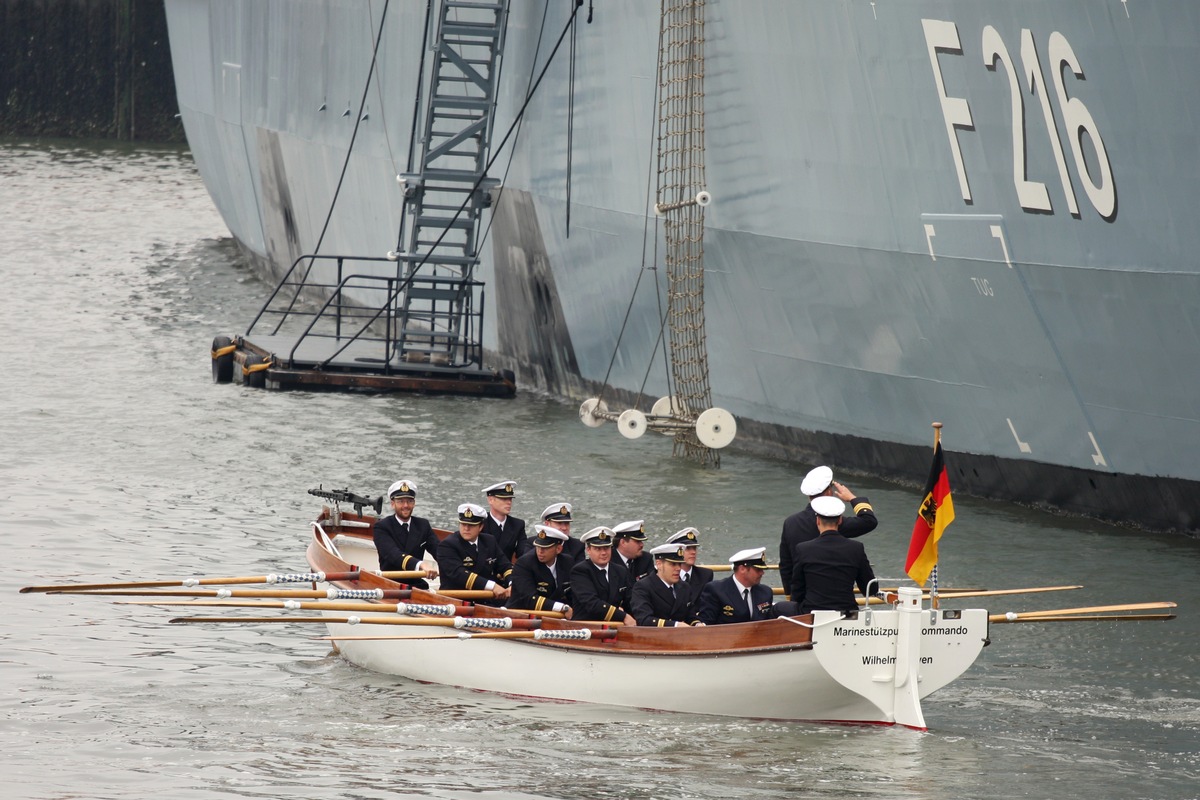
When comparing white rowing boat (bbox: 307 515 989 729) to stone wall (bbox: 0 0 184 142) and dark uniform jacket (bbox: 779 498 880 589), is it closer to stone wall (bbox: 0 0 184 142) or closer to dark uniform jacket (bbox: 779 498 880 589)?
dark uniform jacket (bbox: 779 498 880 589)

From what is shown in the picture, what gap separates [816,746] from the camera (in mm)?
12430

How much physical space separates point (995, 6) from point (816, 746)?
8.38 metres

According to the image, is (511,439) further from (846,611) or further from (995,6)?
(846,611)

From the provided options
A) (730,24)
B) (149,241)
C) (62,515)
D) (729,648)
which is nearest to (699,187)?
(730,24)

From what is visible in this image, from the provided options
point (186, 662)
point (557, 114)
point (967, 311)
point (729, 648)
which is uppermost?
point (557, 114)

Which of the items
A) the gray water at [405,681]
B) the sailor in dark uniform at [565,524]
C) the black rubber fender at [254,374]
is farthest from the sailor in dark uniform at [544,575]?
the black rubber fender at [254,374]

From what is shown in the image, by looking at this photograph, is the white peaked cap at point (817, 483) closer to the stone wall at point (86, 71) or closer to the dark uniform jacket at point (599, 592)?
the dark uniform jacket at point (599, 592)

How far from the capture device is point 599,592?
46.3 ft

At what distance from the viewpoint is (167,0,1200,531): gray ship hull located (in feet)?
54.7

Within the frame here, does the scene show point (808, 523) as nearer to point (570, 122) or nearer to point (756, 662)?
point (756, 662)

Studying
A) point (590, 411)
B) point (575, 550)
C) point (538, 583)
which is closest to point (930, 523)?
point (575, 550)

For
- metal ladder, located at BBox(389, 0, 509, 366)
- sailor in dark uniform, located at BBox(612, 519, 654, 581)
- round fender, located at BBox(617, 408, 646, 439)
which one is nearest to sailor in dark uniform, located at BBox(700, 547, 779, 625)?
sailor in dark uniform, located at BBox(612, 519, 654, 581)

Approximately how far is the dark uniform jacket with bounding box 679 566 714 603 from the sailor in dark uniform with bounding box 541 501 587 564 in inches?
43.4

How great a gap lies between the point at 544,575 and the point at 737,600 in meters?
1.81
